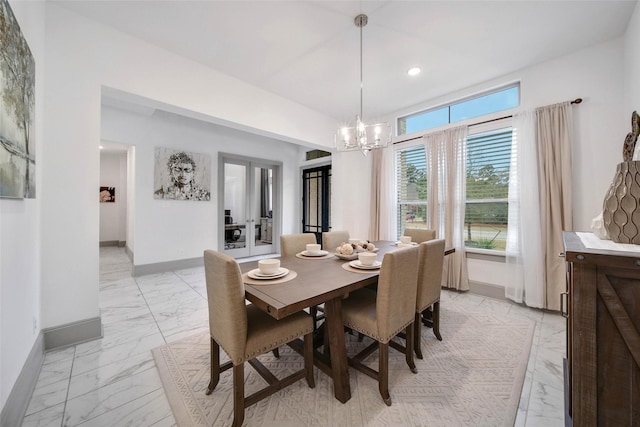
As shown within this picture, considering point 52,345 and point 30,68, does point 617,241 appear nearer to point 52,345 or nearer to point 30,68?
point 30,68

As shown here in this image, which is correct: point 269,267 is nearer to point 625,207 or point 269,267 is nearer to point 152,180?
point 625,207

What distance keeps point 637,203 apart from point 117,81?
3744 millimetres

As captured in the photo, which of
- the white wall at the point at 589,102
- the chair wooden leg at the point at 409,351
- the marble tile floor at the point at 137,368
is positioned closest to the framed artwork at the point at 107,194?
the marble tile floor at the point at 137,368

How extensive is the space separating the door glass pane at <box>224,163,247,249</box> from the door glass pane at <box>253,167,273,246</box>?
11.3 inches

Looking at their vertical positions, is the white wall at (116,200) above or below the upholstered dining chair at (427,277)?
above

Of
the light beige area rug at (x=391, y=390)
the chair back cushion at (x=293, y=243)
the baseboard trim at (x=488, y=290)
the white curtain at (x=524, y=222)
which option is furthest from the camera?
the baseboard trim at (x=488, y=290)

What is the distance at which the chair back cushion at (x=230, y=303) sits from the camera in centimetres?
128

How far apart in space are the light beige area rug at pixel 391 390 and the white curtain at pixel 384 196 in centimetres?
217

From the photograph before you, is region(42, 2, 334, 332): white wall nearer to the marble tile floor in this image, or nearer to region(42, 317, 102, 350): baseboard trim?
region(42, 317, 102, 350): baseboard trim

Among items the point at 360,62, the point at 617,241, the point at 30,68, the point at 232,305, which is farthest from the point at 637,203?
the point at 30,68

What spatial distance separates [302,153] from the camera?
627 centimetres

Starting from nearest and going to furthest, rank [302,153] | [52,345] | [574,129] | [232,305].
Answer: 1. [232,305]
2. [52,345]
3. [574,129]
4. [302,153]

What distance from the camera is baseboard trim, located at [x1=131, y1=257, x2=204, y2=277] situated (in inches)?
164

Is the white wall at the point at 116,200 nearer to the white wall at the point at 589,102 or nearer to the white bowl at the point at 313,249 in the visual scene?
the white bowl at the point at 313,249
